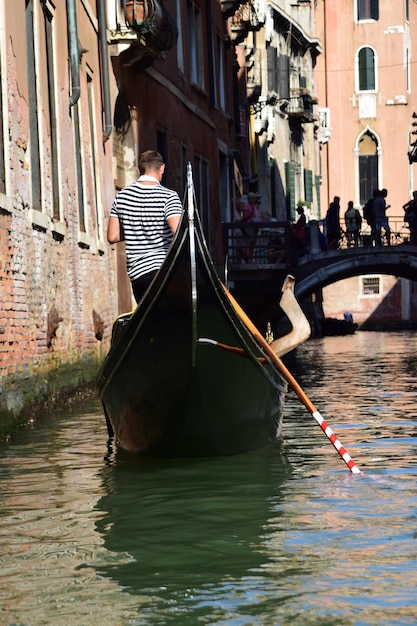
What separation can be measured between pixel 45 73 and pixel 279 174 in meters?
22.5

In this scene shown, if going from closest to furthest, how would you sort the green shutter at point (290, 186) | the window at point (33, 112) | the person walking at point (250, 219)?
the window at point (33, 112)
the person walking at point (250, 219)
the green shutter at point (290, 186)

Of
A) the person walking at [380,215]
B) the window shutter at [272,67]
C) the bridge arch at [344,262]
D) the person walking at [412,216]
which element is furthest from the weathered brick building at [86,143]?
the window shutter at [272,67]

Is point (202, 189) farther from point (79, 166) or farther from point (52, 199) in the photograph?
point (52, 199)

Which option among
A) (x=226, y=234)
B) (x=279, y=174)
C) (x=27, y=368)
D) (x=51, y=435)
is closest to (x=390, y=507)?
(x=51, y=435)

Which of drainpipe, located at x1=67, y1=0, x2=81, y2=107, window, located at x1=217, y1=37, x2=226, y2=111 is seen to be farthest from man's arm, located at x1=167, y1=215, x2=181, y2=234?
window, located at x1=217, y1=37, x2=226, y2=111

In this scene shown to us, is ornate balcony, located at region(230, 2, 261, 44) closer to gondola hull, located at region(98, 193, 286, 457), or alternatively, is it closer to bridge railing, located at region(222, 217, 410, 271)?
bridge railing, located at region(222, 217, 410, 271)

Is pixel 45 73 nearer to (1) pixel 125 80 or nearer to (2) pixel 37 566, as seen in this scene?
(1) pixel 125 80

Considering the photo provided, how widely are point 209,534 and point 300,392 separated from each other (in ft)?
7.98

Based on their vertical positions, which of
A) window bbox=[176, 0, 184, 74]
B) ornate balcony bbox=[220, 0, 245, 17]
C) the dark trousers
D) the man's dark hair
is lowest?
the dark trousers

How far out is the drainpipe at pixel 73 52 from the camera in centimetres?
1196

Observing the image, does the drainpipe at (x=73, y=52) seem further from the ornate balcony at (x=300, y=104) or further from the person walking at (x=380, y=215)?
the ornate balcony at (x=300, y=104)

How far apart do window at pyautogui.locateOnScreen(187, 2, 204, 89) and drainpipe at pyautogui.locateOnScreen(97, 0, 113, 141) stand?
5.59 m

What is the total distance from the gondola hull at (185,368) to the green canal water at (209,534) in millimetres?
158

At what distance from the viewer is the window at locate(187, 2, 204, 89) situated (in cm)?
2020
